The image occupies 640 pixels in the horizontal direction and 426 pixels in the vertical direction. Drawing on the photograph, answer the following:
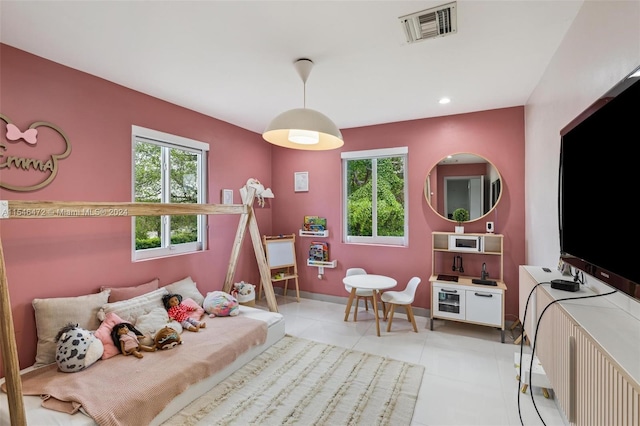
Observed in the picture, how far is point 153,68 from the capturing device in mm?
2455

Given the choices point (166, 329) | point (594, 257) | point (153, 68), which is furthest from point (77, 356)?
point (594, 257)

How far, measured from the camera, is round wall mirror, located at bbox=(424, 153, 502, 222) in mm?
3488

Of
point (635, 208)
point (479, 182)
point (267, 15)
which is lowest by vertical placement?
point (635, 208)

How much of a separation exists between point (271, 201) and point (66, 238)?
2.86m

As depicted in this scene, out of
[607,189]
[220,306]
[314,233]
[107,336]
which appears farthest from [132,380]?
[314,233]

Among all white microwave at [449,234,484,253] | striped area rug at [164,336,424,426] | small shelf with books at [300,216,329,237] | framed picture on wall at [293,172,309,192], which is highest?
framed picture on wall at [293,172,309,192]

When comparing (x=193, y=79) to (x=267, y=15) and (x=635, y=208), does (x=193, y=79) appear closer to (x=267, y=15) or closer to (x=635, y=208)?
(x=267, y=15)

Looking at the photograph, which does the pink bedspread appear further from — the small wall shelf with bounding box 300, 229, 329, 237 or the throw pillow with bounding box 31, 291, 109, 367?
the small wall shelf with bounding box 300, 229, 329, 237

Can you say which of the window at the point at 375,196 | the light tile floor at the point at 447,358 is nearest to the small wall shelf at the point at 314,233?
the window at the point at 375,196

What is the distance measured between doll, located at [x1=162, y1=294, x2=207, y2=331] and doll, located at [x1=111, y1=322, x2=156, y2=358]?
0.39m

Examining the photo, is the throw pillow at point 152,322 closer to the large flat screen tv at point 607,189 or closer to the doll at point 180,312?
the doll at point 180,312

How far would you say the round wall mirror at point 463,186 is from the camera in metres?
3.49

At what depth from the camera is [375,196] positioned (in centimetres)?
422

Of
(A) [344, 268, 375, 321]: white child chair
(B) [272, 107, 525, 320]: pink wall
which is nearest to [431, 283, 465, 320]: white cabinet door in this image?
(B) [272, 107, 525, 320]: pink wall
